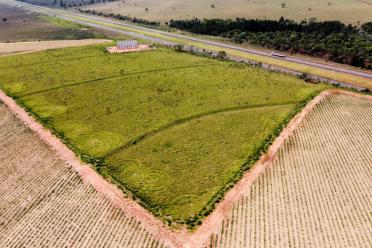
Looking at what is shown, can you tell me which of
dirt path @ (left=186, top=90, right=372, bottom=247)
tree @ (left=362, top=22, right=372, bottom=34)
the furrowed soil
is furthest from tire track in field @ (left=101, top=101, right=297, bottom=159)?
the furrowed soil

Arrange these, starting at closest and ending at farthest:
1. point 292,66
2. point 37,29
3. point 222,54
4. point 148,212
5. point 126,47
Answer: point 148,212
point 292,66
point 222,54
point 126,47
point 37,29

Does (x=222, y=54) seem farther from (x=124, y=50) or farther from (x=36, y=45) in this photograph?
(x=36, y=45)

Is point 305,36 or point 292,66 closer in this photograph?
point 292,66

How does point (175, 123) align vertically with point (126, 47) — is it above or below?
below

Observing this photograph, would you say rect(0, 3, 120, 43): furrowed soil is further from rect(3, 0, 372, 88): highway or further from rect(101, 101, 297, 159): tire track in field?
rect(101, 101, 297, 159): tire track in field

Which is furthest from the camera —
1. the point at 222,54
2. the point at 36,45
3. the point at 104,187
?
the point at 36,45

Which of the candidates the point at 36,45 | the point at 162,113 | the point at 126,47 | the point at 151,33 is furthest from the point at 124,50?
the point at 162,113

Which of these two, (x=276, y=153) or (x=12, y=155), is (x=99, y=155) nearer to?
(x=12, y=155)

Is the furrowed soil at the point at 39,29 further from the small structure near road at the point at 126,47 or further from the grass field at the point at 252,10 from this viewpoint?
the grass field at the point at 252,10
